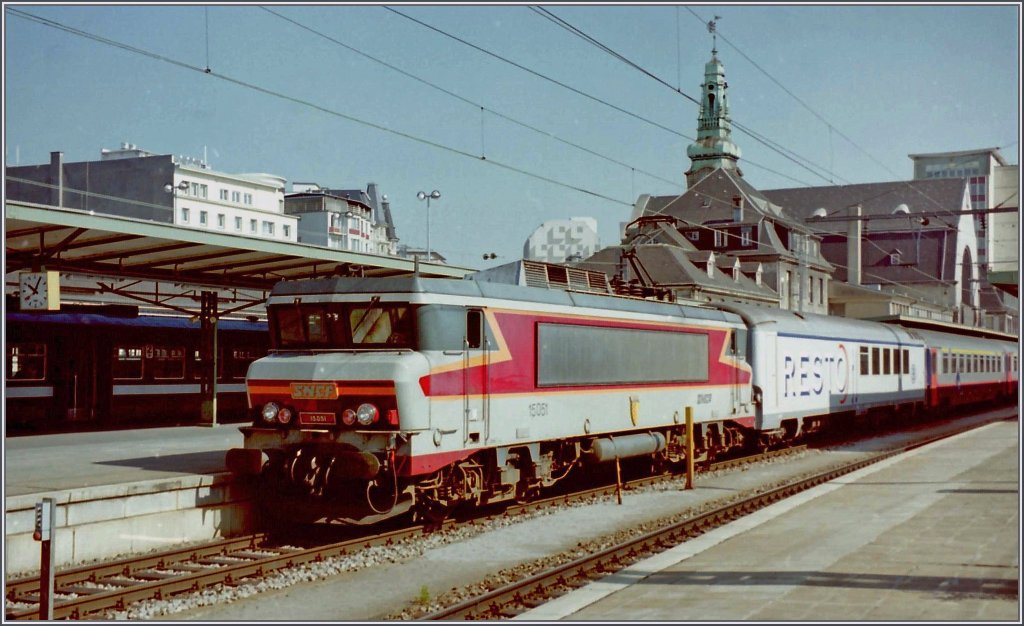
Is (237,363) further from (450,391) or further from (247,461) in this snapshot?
(450,391)

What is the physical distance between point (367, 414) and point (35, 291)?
7960mm

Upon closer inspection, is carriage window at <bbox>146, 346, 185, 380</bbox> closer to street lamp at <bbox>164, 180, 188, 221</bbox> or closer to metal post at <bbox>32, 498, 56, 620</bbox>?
metal post at <bbox>32, 498, 56, 620</bbox>

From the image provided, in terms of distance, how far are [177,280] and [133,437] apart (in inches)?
134

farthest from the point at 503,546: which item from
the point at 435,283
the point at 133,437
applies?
the point at 133,437

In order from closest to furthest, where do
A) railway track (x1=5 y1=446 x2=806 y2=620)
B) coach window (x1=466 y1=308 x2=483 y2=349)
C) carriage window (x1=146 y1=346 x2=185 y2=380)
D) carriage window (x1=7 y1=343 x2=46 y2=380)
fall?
railway track (x1=5 y1=446 x2=806 y2=620) < coach window (x1=466 y1=308 x2=483 y2=349) < carriage window (x1=7 y1=343 x2=46 y2=380) < carriage window (x1=146 y1=346 x2=185 y2=380)

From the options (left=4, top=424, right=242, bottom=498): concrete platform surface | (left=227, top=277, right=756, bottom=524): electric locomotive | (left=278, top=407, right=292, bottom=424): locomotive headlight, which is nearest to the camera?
(left=227, top=277, right=756, bottom=524): electric locomotive

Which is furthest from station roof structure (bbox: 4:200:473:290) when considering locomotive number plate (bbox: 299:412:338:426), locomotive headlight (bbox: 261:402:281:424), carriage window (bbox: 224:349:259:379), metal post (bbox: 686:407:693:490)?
metal post (bbox: 686:407:693:490)

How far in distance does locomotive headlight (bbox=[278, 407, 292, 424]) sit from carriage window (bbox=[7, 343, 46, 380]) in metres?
12.7

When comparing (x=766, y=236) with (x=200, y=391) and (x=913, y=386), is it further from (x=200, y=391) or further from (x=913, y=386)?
(x=200, y=391)

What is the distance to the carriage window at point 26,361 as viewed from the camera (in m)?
23.8

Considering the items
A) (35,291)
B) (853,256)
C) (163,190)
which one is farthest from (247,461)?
(853,256)

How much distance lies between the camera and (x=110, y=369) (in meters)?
26.0

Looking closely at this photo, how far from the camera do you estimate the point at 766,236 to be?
265 ft

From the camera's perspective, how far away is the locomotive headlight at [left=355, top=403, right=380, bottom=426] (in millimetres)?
13141
